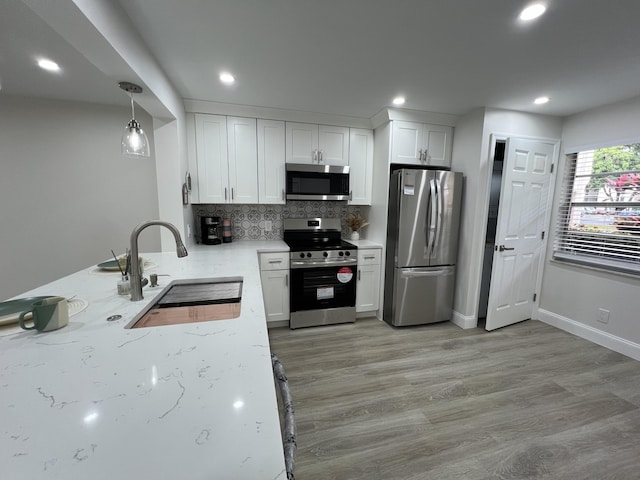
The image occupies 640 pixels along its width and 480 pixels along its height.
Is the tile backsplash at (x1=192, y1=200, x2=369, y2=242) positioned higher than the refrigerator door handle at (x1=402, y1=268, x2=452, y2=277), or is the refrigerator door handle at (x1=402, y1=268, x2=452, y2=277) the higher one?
the tile backsplash at (x1=192, y1=200, x2=369, y2=242)

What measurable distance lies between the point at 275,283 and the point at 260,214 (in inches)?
37.5

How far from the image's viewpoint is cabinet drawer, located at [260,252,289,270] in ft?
8.93

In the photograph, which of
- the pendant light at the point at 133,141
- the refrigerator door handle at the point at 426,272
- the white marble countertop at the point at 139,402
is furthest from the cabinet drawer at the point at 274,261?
the white marble countertop at the point at 139,402

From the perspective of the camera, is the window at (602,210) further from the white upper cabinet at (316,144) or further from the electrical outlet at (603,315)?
the white upper cabinet at (316,144)

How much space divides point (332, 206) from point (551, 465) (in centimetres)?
283

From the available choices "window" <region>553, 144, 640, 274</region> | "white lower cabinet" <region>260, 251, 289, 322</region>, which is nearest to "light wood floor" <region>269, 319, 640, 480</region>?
"white lower cabinet" <region>260, 251, 289, 322</region>

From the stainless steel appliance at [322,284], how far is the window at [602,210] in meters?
2.38

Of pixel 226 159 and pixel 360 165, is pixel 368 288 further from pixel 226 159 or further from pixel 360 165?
pixel 226 159

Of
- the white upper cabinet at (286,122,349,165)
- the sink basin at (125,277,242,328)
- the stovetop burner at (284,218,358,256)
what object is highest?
the white upper cabinet at (286,122,349,165)

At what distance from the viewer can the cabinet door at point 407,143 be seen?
286cm

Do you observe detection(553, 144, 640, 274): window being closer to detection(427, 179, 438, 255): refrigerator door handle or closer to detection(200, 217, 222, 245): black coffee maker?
detection(427, 179, 438, 255): refrigerator door handle

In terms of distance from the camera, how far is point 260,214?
3.26m

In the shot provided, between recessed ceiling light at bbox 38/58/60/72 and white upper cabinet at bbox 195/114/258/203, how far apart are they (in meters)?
1.01

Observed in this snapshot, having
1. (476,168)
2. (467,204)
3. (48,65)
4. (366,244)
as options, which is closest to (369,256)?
(366,244)
